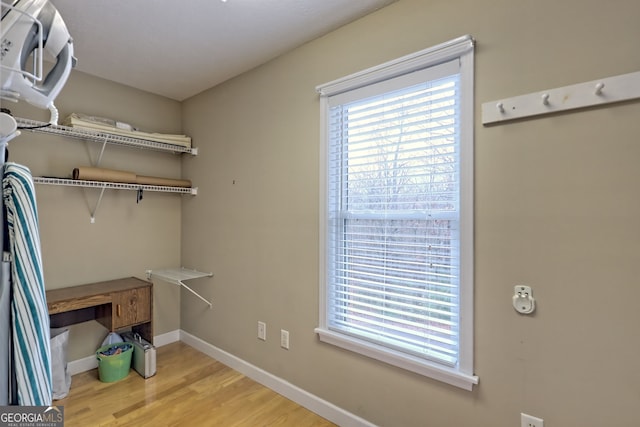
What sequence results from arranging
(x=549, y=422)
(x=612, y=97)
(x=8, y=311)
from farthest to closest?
(x=549, y=422)
(x=612, y=97)
(x=8, y=311)

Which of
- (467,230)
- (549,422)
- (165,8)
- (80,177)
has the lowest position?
(549,422)

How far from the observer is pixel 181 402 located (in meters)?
2.07

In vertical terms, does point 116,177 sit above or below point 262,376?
above

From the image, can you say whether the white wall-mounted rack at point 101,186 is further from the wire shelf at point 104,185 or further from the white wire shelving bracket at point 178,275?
the white wire shelving bracket at point 178,275

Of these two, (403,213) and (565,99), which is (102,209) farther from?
(565,99)

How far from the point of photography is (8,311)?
2.63 ft

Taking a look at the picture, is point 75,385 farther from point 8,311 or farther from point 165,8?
point 165,8

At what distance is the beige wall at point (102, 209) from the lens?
2307 mm

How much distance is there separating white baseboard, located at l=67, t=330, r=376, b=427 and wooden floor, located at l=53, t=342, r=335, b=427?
0.12 feet

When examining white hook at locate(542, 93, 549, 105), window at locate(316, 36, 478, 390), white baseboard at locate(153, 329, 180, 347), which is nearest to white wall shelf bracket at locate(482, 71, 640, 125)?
white hook at locate(542, 93, 549, 105)

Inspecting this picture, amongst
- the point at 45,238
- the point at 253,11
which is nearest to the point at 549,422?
the point at 253,11

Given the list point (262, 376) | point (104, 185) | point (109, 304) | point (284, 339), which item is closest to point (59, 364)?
point (109, 304)

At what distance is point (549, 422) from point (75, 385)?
2835mm

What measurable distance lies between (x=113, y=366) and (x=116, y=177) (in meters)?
1.37
